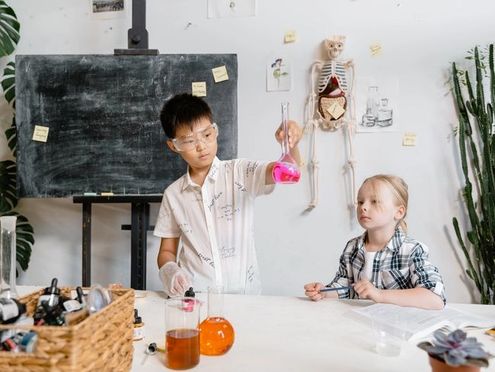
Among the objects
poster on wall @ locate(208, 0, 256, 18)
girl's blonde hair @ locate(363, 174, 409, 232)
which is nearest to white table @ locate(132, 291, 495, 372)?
girl's blonde hair @ locate(363, 174, 409, 232)

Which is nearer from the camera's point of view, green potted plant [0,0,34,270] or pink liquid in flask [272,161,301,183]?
pink liquid in flask [272,161,301,183]

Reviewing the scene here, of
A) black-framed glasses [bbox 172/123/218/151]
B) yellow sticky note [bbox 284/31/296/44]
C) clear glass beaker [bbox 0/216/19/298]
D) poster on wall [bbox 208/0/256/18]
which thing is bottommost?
clear glass beaker [bbox 0/216/19/298]

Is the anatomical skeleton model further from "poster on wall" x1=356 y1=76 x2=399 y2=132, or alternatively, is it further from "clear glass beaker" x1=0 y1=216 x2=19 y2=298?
"clear glass beaker" x1=0 y1=216 x2=19 y2=298

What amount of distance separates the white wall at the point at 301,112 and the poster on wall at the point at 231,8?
0.04m

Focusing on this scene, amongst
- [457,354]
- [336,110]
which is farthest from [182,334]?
[336,110]

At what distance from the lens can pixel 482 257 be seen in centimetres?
220

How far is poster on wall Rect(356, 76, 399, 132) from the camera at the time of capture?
2336 millimetres

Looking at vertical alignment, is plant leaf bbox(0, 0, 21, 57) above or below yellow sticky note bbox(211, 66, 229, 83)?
above

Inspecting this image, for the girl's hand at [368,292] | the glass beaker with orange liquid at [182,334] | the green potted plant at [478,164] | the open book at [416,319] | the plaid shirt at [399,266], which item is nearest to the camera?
the glass beaker with orange liquid at [182,334]

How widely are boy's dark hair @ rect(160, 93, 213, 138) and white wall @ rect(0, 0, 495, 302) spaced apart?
94 cm

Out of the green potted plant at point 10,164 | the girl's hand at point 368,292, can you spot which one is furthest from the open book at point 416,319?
the green potted plant at point 10,164

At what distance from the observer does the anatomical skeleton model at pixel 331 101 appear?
2312 mm

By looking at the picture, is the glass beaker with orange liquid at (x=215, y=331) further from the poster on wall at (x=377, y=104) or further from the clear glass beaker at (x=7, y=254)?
the poster on wall at (x=377, y=104)

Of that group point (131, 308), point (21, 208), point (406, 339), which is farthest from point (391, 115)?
point (21, 208)
